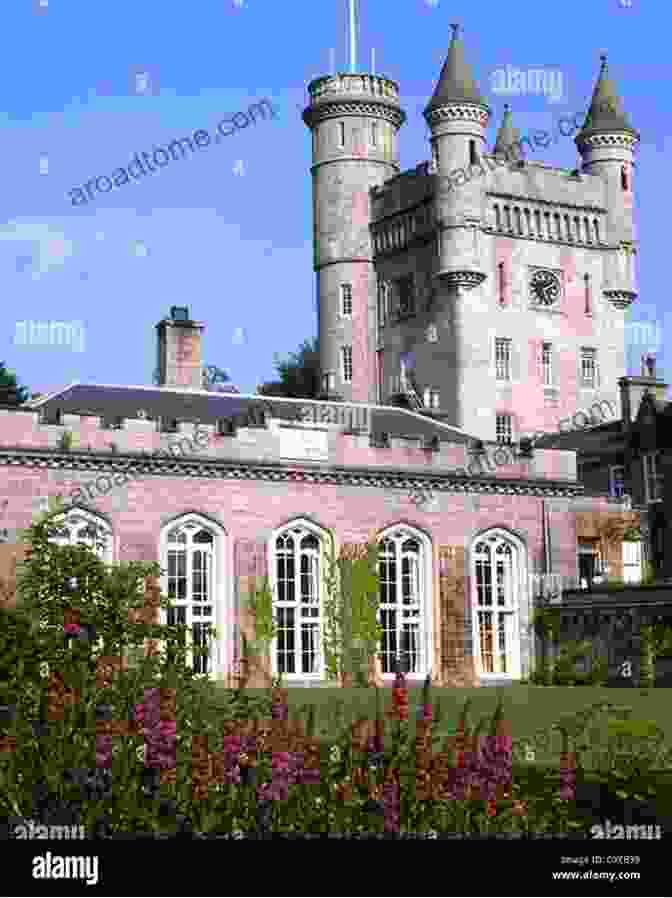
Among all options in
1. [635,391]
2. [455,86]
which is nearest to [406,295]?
[455,86]

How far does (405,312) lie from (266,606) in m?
37.0

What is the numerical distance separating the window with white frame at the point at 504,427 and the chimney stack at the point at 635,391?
41.4 feet

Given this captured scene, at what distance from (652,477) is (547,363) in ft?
63.2

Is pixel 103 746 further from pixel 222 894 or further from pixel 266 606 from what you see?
pixel 266 606

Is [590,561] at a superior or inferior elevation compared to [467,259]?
inferior

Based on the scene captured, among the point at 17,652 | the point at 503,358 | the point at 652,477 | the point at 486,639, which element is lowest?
the point at 17,652

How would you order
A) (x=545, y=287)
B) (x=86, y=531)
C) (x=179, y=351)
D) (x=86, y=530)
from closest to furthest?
(x=86, y=530) → (x=86, y=531) → (x=179, y=351) → (x=545, y=287)

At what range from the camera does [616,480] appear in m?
52.1

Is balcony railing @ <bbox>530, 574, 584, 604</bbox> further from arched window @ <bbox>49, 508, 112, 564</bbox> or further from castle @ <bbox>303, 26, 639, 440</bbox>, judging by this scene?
castle @ <bbox>303, 26, 639, 440</bbox>

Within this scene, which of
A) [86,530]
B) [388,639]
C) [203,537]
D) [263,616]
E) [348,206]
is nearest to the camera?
[86,530]

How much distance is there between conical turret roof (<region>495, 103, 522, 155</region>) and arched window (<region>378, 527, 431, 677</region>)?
4669 centimetres

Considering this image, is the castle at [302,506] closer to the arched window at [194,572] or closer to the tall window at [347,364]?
the arched window at [194,572]

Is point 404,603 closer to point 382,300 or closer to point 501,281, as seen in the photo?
point 501,281

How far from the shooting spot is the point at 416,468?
3628cm
